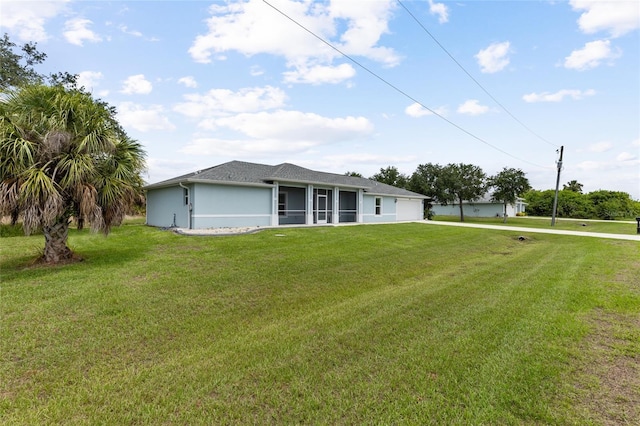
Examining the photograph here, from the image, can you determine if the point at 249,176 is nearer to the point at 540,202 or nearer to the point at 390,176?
the point at 390,176

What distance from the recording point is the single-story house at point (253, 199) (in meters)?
15.7

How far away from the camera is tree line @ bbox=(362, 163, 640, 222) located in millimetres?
32031

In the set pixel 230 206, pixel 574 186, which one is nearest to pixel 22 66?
pixel 230 206

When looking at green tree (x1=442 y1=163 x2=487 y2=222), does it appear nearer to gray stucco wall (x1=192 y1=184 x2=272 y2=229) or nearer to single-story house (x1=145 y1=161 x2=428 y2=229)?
single-story house (x1=145 y1=161 x2=428 y2=229)

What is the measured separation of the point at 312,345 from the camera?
144 inches

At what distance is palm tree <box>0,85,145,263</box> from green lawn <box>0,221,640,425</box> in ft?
4.22

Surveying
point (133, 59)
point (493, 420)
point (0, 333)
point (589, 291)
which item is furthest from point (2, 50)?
point (589, 291)

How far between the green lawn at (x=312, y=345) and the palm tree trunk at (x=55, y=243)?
1.77 ft

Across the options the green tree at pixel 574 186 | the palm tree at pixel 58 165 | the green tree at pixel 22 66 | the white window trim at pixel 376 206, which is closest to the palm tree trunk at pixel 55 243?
the palm tree at pixel 58 165

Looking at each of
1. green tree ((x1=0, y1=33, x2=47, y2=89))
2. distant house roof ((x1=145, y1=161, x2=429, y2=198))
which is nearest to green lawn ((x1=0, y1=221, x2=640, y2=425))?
distant house roof ((x1=145, y1=161, x2=429, y2=198))

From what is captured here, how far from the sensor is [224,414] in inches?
96.7

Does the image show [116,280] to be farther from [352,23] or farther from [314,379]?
[352,23]

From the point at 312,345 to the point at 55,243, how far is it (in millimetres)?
7761

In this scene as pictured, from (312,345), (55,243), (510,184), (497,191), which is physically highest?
(510,184)
